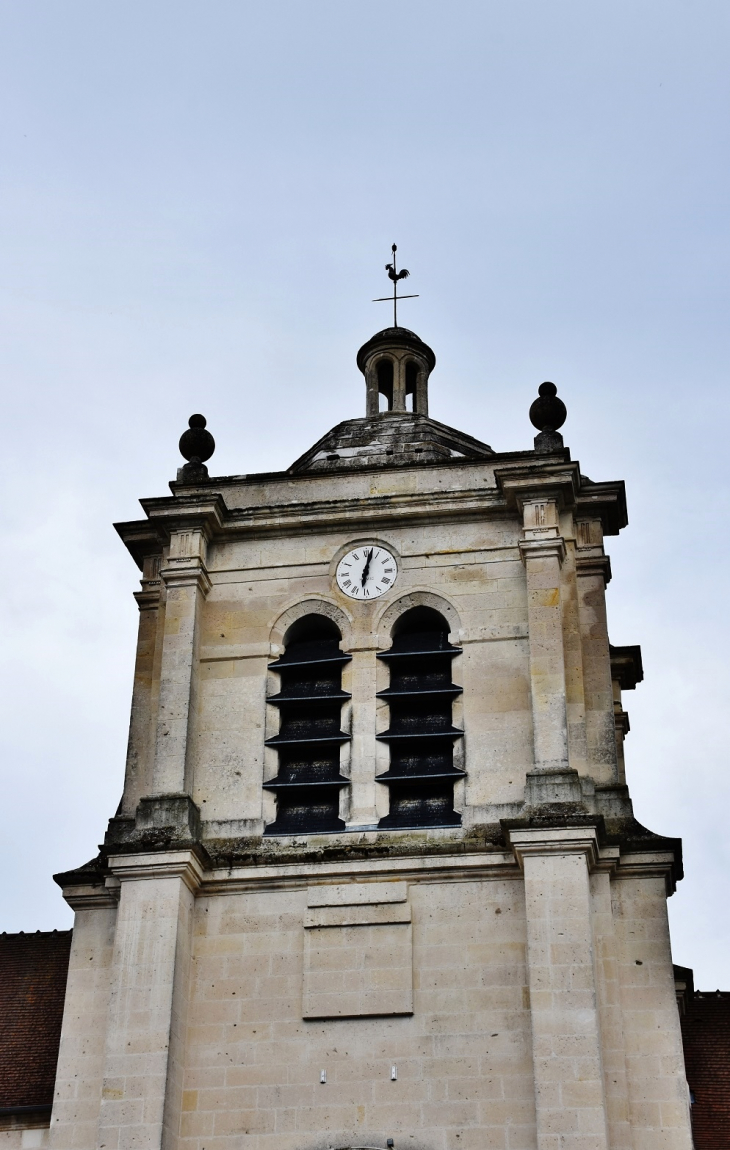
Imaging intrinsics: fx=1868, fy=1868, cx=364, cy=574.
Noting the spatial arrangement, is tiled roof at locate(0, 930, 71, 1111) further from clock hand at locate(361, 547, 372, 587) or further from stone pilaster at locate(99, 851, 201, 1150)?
clock hand at locate(361, 547, 372, 587)

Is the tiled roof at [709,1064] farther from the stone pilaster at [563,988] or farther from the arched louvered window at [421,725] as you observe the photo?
the arched louvered window at [421,725]

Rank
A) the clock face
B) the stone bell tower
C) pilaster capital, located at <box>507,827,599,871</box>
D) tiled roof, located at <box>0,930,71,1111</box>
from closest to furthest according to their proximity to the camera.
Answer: the stone bell tower < pilaster capital, located at <box>507,827,599,871</box> < tiled roof, located at <box>0,930,71,1111</box> < the clock face

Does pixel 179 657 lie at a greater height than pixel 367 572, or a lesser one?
lesser

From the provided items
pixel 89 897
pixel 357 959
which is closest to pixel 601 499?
pixel 357 959

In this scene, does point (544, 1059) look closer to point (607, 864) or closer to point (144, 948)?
point (607, 864)

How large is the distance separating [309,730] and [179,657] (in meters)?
1.51

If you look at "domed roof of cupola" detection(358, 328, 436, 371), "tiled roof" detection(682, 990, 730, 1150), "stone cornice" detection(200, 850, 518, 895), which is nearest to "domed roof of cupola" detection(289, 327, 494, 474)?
"domed roof of cupola" detection(358, 328, 436, 371)

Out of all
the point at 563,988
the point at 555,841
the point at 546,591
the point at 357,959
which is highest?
the point at 546,591

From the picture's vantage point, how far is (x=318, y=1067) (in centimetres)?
1647

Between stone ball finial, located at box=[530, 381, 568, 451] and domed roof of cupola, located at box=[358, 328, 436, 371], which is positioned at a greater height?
domed roof of cupola, located at box=[358, 328, 436, 371]

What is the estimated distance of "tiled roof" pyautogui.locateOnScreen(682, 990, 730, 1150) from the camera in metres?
17.5

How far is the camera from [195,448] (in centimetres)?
2100

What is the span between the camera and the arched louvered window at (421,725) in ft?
58.9

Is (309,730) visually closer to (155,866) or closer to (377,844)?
(377,844)
